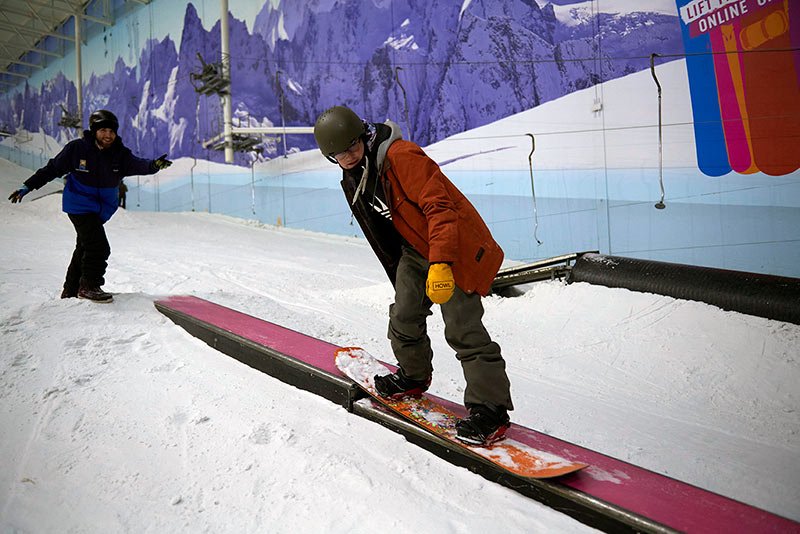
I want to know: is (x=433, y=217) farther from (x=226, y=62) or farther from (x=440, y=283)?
(x=226, y=62)

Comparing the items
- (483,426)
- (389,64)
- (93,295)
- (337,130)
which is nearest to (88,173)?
(93,295)

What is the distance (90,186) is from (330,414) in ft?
9.42

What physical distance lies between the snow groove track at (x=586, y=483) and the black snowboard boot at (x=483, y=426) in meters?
0.07

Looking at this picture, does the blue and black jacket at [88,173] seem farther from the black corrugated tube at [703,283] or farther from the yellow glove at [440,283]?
the black corrugated tube at [703,283]

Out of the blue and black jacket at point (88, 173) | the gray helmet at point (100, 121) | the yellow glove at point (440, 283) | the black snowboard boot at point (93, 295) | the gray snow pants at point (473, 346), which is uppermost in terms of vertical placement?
the gray helmet at point (100, 121)

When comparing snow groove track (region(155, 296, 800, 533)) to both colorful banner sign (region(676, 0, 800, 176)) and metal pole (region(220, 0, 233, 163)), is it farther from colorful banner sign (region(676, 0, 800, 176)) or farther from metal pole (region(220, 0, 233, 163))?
metal pole (region(220, 0, 233, 163))

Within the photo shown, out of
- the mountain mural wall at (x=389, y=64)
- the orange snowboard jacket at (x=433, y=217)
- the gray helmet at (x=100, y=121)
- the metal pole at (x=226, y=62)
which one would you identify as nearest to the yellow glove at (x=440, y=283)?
the orange snowboard jacket at (x=433, y=217)

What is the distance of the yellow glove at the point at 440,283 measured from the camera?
5.41 feet

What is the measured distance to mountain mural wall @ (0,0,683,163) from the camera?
7.12 metres

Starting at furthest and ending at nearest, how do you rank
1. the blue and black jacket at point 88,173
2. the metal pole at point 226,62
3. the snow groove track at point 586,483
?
the metal pole at point 226,62, the blue and black jacket at point 88,173, the snow groove track at point 586,483

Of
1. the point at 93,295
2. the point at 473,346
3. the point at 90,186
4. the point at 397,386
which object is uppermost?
the point at 90,186

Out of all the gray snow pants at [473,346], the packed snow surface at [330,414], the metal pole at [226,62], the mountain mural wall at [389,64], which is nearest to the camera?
the packed snow surface at [330,414]

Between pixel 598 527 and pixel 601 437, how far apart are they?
1.12 m

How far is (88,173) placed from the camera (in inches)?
140
